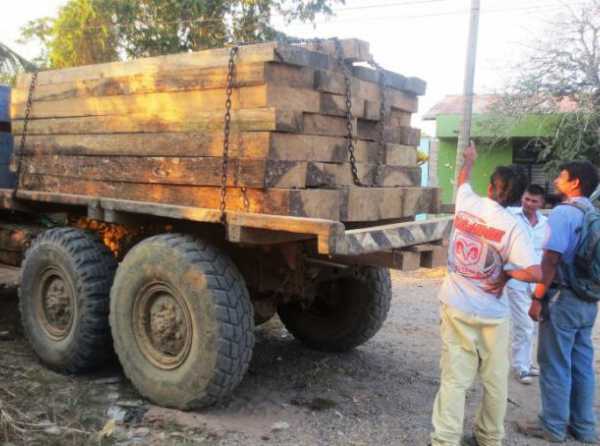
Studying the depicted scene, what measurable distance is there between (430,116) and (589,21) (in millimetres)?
→ 5655

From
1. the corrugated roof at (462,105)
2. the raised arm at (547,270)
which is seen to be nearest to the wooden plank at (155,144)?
the raised arm at (547,270)

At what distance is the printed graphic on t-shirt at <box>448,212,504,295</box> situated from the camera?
3375mm

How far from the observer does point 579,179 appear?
12.7ft

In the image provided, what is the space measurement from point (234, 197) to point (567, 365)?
2.33 m

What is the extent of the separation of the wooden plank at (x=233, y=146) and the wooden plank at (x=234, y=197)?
22 centimetres

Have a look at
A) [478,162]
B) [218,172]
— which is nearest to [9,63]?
[218,172]

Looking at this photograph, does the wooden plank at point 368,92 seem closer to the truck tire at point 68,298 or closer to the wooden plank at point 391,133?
the wooden plank at point 391,133

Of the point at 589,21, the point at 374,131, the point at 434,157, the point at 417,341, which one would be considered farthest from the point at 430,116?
the point at 374,131

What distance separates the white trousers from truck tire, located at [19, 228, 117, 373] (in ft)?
10.7

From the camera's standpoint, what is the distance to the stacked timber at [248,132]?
11.8ft

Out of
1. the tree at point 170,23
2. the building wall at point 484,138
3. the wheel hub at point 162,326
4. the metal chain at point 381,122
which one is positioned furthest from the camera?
the building wall at point 484,138

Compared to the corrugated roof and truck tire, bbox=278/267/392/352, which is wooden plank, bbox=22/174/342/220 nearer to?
truck tire, bbox=278/267/392/352

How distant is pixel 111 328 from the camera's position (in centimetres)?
417

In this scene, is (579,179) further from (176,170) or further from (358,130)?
(176,170)
